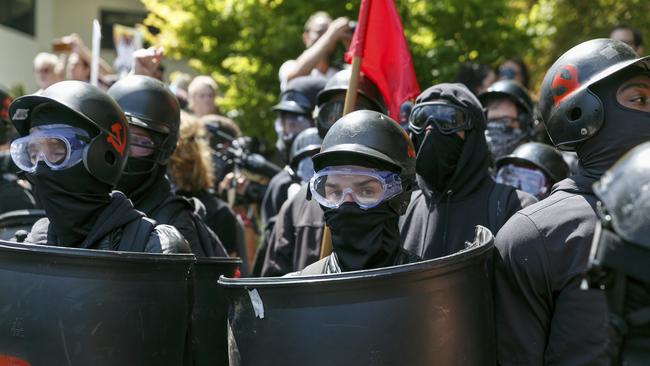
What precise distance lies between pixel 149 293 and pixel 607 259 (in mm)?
1643

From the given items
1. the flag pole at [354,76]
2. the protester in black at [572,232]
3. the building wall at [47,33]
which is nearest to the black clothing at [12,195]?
the flag pole at [354,76]

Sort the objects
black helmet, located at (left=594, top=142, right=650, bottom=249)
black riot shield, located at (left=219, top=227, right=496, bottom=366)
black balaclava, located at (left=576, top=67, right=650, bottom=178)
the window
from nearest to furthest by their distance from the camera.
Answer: black helmet, located at (left=594, top=142, right=650, bottom=249) → black riot shield, located at (left=219, top=227, right=496, bottom=366) → black balaclava, located at (left=576, top=67, right=650, bottom=178) → the window

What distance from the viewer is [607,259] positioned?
96.1 inches

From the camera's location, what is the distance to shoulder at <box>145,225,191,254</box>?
3.84m

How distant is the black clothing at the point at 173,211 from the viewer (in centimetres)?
493

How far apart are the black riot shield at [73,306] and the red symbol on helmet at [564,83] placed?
176 cm

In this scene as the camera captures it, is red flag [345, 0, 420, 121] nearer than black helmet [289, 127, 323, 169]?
Yes

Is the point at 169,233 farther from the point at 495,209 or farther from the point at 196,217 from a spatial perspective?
the point at 495,209

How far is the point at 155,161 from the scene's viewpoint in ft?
17.1

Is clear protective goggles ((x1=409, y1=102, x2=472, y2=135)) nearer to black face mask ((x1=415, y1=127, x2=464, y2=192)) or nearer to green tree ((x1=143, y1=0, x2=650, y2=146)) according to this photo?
black face mask ((x1=415, y1=127, x2=464, y2=192))

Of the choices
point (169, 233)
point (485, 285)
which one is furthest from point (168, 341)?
point (485, 285)

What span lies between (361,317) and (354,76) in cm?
256

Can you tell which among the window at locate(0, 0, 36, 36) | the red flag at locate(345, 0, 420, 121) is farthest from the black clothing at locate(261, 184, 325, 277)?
the window at locate(0, 0, 36, 36)

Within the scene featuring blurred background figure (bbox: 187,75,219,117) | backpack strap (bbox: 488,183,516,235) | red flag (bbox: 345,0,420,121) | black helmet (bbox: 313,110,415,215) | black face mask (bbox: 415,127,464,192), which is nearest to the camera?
black helmet (bbox: 313,110,415,215)
